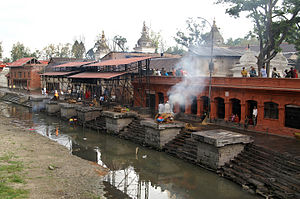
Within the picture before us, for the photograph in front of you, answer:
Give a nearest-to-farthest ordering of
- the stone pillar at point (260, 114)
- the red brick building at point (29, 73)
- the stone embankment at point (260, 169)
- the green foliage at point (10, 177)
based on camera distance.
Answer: the green foliage at point (10, 177)
the stone embankment at point (260, 169)
the stone pillar at point (260, 114)
the red brick building at point (29, 73)

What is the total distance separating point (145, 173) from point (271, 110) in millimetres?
10119

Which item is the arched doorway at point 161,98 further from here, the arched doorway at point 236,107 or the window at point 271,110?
the window at point 271,110

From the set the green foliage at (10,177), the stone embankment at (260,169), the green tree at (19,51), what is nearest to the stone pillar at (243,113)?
the stone embankment at (260,169)

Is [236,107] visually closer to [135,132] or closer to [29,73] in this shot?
[135,132]

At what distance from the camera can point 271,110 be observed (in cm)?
2031

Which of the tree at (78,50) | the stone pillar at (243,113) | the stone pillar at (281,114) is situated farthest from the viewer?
the tree at (78,50)

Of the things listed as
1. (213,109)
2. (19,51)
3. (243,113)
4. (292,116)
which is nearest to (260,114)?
(243,113)

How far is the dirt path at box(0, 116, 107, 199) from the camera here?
41.1 feet

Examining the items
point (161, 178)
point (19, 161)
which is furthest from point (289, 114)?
point (19, 161)

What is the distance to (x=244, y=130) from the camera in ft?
70.0

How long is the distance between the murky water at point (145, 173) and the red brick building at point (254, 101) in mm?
6832

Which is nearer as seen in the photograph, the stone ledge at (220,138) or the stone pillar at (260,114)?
the stone ledge at (220,138)

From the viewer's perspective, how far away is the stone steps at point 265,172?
12.6 meters

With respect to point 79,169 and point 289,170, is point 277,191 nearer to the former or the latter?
point 289,170
